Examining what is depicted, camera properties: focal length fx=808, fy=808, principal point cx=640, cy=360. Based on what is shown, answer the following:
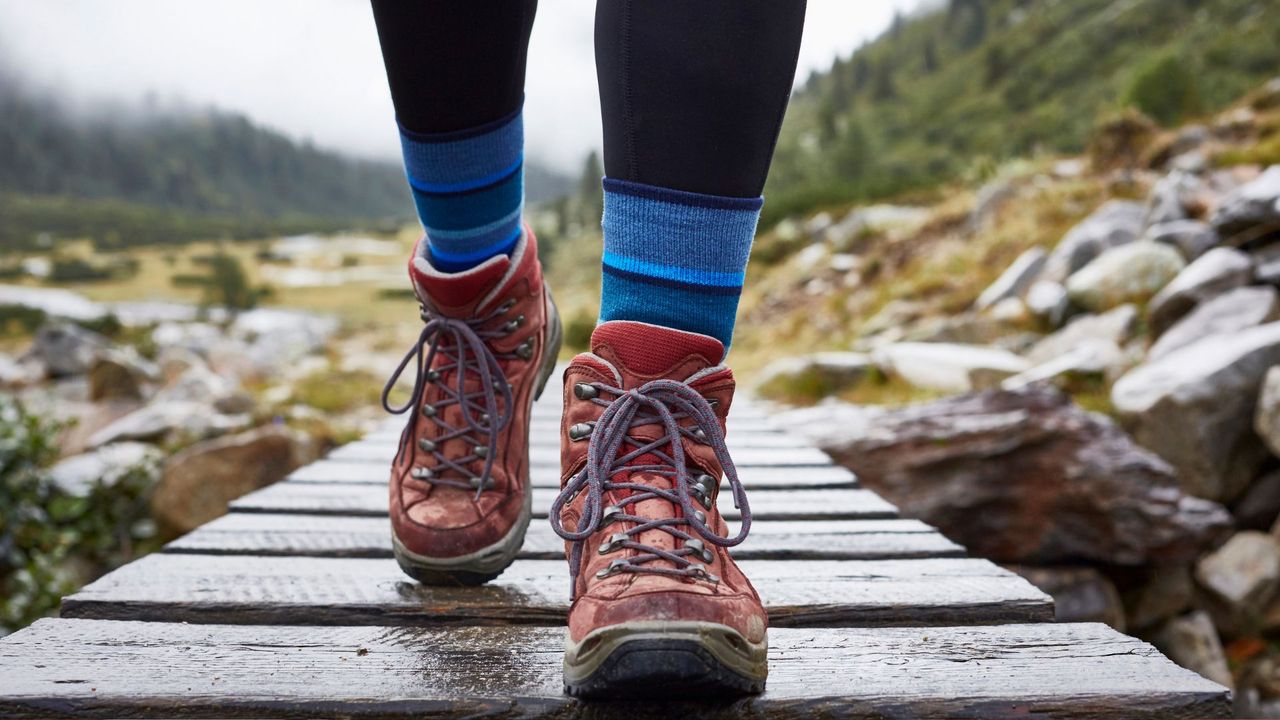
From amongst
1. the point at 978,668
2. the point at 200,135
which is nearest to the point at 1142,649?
the point at 978,668

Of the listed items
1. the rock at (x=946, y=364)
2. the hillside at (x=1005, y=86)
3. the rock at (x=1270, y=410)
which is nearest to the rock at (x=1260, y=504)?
the rock at (x=1270, y=410)

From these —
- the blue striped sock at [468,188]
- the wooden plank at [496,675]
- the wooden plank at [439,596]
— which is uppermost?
the blue striped sock at [468,188]

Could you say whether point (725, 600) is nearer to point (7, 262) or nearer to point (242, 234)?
point (7, 262)

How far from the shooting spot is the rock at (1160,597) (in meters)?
3.18

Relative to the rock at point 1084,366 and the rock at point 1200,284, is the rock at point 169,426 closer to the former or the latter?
the rock at point 1084,366

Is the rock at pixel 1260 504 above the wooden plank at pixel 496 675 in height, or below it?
below

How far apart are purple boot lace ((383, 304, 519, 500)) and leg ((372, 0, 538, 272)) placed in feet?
0.44

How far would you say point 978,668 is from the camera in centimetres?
95

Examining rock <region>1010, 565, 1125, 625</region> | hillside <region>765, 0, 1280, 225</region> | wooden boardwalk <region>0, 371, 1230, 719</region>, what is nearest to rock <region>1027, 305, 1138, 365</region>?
rock <region>1010, 565, 1125, 625</region>

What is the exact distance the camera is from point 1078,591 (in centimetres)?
303

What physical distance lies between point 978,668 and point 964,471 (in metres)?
2.11

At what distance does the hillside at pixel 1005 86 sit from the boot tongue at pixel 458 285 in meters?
13.9

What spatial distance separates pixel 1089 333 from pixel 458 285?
A: 4.42 metres

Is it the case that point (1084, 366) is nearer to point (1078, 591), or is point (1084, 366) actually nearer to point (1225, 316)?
point (1225, 316)
